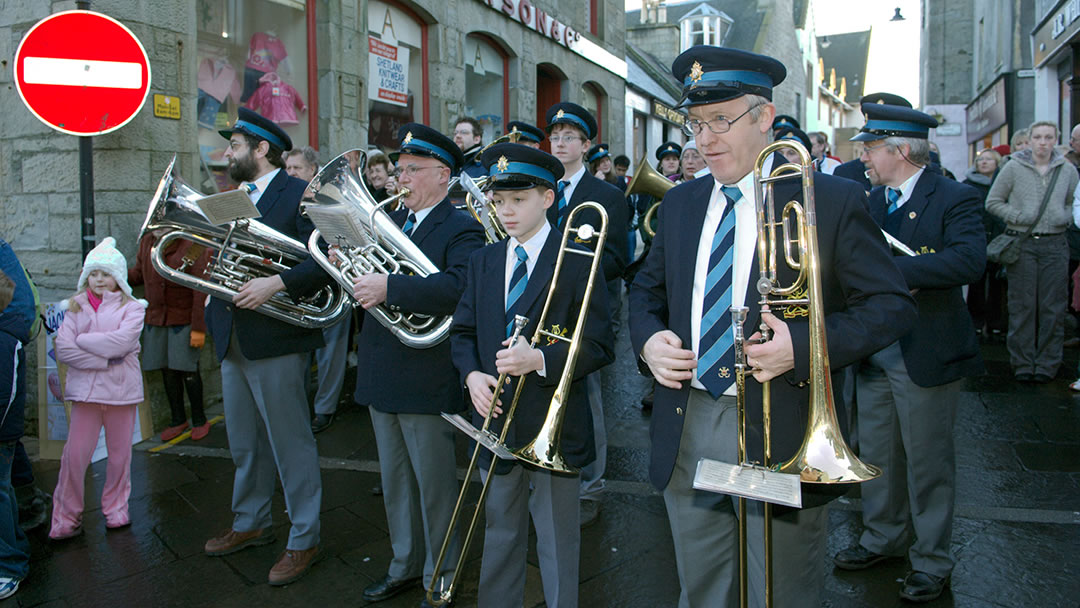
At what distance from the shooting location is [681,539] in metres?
2.49

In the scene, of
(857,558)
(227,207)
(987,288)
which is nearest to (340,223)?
(227,207)

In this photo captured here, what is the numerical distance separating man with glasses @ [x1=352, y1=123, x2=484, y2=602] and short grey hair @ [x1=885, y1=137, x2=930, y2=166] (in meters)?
1.93

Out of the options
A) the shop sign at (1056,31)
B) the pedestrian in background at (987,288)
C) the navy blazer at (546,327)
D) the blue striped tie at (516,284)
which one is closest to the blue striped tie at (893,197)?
the navy blazer at (546,327)

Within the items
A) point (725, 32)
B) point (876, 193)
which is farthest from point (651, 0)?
point (876, 193)

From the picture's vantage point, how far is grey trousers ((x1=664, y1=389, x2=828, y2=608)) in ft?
7.69

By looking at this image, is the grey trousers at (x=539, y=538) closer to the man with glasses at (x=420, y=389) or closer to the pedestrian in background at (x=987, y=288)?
the man with glasses at (x=420, y=389)

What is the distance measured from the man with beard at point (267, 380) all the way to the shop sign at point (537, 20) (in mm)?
8100

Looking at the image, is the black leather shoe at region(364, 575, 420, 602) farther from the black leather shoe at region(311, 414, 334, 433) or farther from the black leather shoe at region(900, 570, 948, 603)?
the black leather shoe at region(311, 414, 334, 433)

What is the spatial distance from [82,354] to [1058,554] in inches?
207

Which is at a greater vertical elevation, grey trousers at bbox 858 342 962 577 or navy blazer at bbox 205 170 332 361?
navy blazer at bbox 205 170 332 361

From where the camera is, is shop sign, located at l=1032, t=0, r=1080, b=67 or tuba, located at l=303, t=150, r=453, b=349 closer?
tuba, located at l=303, t=150, r=453, b=349

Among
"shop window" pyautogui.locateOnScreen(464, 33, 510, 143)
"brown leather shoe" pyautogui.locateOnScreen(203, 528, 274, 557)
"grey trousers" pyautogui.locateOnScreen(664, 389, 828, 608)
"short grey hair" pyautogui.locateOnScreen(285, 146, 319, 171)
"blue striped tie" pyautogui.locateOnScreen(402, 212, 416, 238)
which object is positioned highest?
"shop window" pyautogui.locateOnScreen(464, 33, 510, 143)

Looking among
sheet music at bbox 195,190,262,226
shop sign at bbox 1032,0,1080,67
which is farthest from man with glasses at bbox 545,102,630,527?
shop sign at bbox 1032,0,1080,67

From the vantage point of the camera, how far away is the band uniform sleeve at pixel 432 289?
3436 mm
